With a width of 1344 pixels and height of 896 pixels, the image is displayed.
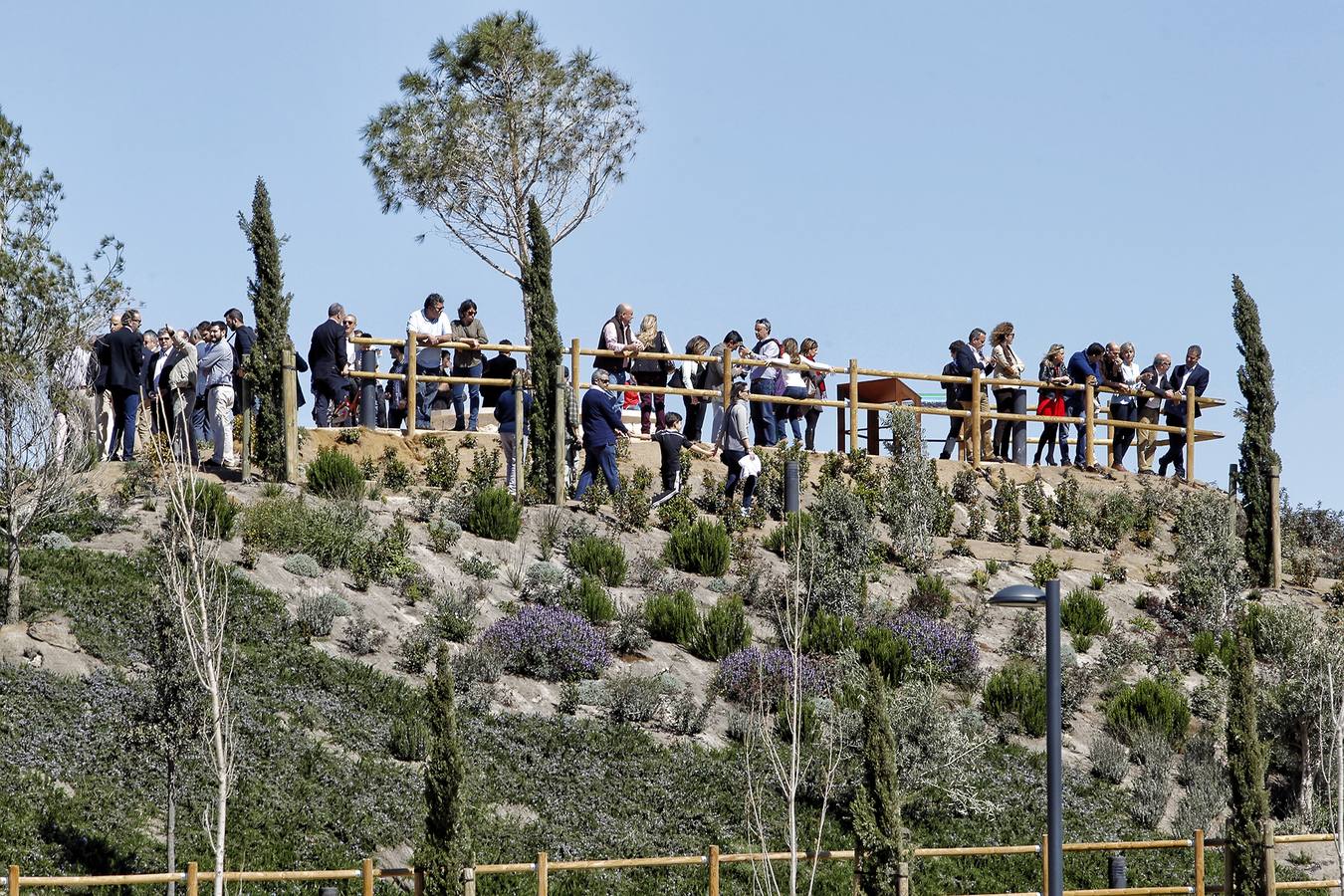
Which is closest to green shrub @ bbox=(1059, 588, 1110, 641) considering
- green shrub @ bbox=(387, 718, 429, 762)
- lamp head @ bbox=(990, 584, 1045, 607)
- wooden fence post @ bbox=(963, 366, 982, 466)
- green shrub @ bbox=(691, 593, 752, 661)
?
wooden fence post @ bbox=(963, 366, 982, 466)

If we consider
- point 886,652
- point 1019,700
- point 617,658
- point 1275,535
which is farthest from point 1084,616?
point 617,658

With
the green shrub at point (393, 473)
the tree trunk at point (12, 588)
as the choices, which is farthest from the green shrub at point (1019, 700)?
the tree trunk at point (12, 588)

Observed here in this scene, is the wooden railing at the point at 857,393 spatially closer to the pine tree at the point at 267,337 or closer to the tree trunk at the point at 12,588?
the pine tree at the point at 267,337

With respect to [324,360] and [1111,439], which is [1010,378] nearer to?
[1111,439]

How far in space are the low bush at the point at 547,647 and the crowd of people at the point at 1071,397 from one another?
9.89 metres

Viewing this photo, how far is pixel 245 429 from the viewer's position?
80.8ft

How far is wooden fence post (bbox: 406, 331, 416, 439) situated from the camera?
2652 centimetres

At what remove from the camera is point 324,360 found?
26.0 meters

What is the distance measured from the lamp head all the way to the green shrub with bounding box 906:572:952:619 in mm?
10710

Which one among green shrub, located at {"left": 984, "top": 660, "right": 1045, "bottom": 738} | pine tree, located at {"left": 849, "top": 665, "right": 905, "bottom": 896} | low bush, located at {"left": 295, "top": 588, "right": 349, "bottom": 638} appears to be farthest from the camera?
green shrub, located at {"left": 984, "top": 660, "right": 1045, "bottom": 738}

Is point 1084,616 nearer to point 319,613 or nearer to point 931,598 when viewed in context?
point 931,598

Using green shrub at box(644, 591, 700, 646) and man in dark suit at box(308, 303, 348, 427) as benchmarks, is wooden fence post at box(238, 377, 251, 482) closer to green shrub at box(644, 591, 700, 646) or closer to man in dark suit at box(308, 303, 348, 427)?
man in dark suit at box(308, 303, 348, 427)

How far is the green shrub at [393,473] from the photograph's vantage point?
26.2m

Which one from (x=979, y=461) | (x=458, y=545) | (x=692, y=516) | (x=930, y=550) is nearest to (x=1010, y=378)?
(x=979, y=461)
